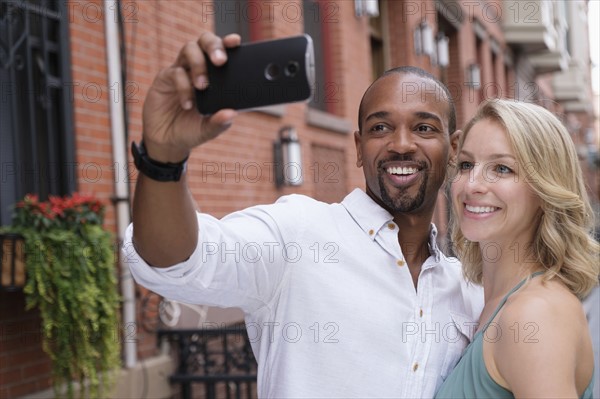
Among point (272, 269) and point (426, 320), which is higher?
point (272, 269)

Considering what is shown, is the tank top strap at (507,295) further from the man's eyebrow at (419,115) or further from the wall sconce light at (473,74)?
the wall sconce light at (473,74)

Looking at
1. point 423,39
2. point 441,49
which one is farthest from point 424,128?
point 441,49

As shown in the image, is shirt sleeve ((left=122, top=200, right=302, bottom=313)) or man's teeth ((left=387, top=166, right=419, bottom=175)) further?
man's teeth ((left=387, top=166, right=419, bottom=175))

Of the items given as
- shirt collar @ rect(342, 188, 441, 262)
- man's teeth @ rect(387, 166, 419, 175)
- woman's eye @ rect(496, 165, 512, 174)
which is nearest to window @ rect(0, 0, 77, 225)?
shirt collar @ rect(342, 188, 441, 262)

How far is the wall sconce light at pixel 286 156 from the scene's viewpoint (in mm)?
6574

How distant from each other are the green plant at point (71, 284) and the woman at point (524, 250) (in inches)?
81.8

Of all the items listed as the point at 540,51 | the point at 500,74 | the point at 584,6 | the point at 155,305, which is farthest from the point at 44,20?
the point at 584,6

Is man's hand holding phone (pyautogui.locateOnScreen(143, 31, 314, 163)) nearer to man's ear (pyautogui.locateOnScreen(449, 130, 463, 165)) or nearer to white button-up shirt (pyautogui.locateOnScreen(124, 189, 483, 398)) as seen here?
white button-up shirt (pyautogui.locateOnScreen(124, 189, 483, 398))

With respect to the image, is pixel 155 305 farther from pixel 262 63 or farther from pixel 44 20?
pixel 262 63

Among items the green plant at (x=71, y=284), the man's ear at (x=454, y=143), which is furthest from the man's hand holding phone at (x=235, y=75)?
the green plant at (x=71, y=284)

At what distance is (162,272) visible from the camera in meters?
1.69

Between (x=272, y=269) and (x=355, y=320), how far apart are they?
0.26 meters

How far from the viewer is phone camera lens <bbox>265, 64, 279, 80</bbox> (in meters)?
1.36

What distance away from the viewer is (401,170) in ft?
7.34
